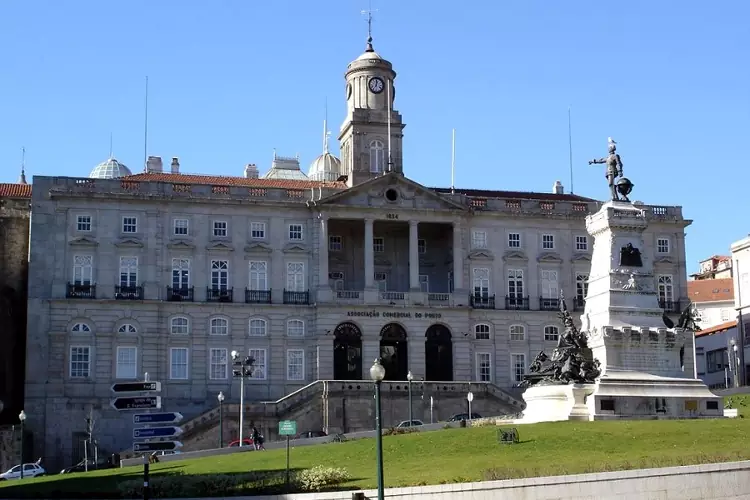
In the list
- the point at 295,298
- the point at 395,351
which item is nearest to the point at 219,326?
the point at 295,298

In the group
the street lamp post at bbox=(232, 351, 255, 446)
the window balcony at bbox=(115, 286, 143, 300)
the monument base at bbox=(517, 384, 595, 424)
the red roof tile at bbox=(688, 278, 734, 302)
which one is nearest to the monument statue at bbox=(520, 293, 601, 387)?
the monument base at bbox=(517, 384, 595, 424)

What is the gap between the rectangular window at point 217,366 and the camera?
79438mm

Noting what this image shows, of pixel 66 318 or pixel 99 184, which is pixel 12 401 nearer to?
pixel 66 318

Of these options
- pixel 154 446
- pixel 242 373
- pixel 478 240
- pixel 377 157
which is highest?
pixel 377 157

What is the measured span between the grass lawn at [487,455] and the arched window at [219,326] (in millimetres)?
26571

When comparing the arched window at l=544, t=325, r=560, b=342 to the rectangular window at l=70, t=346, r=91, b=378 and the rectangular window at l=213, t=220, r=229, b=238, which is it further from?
the rectangular window at l=70, t=346, r=91, b=378

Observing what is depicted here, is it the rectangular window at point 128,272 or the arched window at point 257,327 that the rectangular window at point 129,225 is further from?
the arched window at point 257,327

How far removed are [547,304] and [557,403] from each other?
3328cm

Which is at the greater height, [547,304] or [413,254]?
[413,254]

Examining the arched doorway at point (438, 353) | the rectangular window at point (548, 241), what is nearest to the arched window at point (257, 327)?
the arched doorway at point (438, 353)

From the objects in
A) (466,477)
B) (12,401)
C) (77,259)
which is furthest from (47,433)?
(466,477)

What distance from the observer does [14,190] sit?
8444cm

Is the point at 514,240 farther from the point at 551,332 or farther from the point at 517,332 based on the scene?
the point at 551,332

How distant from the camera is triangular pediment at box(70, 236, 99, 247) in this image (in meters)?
78.8
